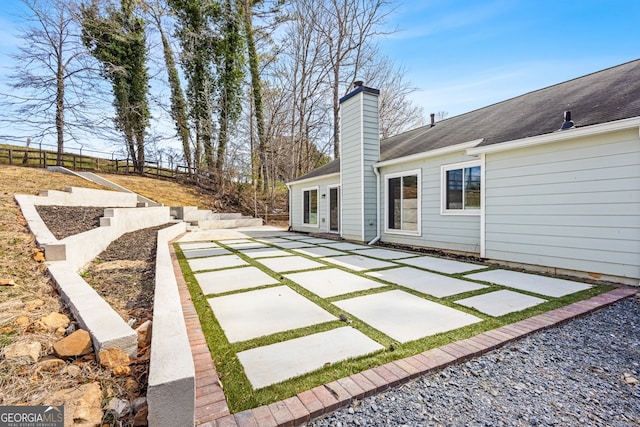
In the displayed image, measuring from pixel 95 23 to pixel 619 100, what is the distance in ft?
67.2

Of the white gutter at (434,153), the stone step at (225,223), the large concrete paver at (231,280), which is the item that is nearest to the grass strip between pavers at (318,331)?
the large concrete paver at (231,280)

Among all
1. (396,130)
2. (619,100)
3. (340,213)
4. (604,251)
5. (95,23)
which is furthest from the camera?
(396,130)

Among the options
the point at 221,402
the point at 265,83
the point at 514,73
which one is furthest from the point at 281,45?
the point at 221,402

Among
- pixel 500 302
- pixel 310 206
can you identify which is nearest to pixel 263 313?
pixel 500 302

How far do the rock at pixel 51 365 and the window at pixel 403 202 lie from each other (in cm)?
639

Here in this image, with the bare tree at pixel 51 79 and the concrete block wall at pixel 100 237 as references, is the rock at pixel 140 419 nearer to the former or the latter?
the concrete block wall at pixel 100 237

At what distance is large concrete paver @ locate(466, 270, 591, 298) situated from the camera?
3.58 metres

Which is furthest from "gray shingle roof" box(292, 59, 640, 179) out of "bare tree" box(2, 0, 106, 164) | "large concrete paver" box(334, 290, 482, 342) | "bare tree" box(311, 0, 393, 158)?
"bare tree" box(2, 0, 106, 164)

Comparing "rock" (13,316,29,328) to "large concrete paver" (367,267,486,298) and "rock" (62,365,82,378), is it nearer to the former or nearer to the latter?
"rock" (62,365,82,378)

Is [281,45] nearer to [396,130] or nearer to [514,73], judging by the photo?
[396,130]

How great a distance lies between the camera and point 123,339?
1773 millimetres

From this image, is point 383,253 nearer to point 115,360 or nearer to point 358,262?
point 358,262

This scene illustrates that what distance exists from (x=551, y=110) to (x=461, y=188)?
198 centimetres

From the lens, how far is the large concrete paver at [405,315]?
8.16 ft
